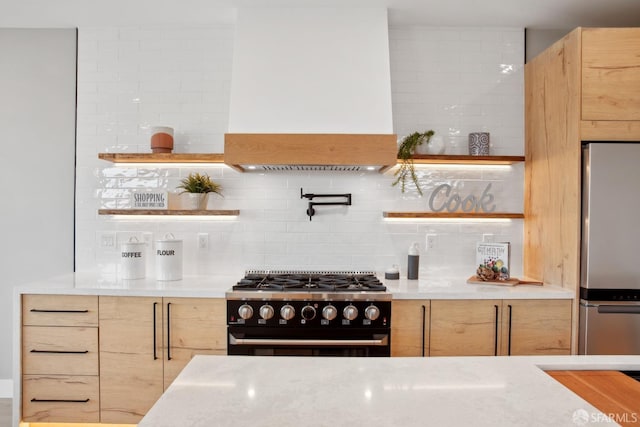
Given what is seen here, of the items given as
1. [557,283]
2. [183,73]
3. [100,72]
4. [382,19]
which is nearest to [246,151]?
[183,73]

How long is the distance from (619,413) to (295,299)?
5.91 ft

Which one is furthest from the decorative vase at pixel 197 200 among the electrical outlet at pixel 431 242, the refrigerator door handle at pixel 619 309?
the refrigerator door handle at pixel 619 309

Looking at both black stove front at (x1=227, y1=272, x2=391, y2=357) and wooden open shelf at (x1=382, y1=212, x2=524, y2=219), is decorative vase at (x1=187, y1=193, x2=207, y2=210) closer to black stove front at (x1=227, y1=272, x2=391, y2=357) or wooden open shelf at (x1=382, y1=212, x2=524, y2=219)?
black stove front at (x1=227, y1=272, x2=391, y2=357)

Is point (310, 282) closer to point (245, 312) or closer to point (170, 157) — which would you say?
point (245, 312)

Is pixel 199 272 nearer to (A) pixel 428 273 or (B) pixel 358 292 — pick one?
(B) pixel 358 292

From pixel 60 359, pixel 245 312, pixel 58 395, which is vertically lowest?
pixel 58 395

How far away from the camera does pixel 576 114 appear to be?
2742mm

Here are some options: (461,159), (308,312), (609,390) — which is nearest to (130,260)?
(308,312)

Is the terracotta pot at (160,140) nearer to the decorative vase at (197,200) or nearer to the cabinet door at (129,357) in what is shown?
the decorative vase at (197,200)

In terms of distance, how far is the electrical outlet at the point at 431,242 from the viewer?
346 centimetres

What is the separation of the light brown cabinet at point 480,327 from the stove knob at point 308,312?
522mm

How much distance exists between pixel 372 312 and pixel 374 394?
151cm

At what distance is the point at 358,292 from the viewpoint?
2678 millimetres

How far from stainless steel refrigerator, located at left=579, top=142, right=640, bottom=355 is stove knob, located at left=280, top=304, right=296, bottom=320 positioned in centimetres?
184
